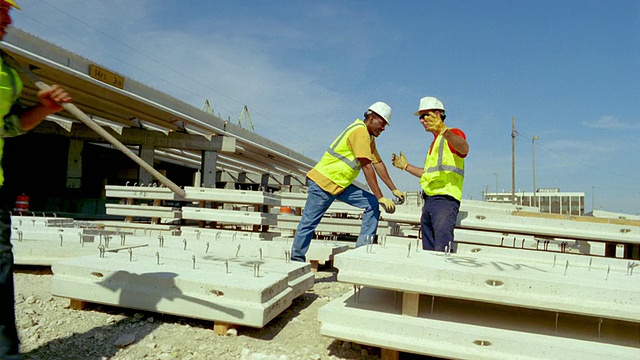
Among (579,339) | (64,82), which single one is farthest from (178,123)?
(579,339)

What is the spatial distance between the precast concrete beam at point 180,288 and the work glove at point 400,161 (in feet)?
6.97

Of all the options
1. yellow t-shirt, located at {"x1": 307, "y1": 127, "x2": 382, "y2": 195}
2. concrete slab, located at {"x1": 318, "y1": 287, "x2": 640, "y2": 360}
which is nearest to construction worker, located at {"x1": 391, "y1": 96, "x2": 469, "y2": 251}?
yellow t-shirt, located at {"x1": 307, "y1": 127, "x2": 382, "y2": 195}

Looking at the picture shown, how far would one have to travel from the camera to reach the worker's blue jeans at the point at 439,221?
154 inches

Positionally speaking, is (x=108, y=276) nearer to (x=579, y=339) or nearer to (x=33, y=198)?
(x=579, y=339)

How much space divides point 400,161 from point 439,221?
1162 millimetres

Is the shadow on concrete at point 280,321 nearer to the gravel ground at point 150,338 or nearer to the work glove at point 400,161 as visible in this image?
the gravel ground at point 150,338

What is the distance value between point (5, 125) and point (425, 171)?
11.1 feet

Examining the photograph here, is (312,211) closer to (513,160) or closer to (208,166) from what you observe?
(208,166)

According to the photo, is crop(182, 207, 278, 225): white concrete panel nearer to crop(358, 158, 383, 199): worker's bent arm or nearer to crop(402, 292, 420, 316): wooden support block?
crop(358, 158, 383, 199): worker's bent arm

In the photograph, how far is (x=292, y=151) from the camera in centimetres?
2709

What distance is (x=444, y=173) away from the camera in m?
4.12

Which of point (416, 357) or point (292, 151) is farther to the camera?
point (292, 151)

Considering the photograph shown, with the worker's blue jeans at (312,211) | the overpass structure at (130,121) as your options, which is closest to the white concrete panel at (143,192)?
the overpass structure at (130,121)

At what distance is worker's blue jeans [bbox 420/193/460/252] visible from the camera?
12.8 feet
